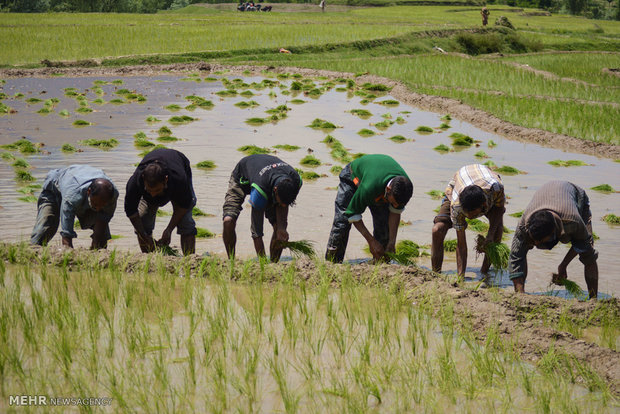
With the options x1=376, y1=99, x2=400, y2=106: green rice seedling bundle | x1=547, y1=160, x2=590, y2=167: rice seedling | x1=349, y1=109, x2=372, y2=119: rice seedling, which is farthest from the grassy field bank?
x1=376, y1=99, x2=400, y2=106: green rice seedling bundle

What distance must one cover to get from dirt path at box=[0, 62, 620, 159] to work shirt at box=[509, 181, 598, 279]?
16.3 ft

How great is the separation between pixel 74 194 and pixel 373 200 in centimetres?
196

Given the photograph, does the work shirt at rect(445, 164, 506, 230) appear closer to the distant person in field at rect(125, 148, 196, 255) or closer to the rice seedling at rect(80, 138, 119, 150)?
the distant person in field at rect(125, 148, 196, 255)

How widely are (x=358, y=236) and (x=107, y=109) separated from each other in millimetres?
7312

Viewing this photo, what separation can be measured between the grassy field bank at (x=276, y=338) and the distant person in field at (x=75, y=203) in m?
0.20

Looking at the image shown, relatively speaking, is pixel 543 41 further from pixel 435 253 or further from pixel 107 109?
pixel 435 253

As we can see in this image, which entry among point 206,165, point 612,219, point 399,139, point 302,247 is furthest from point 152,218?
point 399,139

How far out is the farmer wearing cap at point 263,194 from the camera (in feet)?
13.9

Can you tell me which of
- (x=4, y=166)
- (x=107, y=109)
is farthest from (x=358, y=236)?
(x=107, y=109)

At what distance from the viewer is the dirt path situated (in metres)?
8.94

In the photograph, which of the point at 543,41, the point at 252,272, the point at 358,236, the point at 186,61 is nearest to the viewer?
the point at 252,272

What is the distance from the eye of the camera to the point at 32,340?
10.5ft

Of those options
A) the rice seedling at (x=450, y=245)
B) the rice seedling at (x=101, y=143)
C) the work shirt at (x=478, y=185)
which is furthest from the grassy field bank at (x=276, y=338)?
the rice seedling at (x=101, y=143)

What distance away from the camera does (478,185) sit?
4.22m
